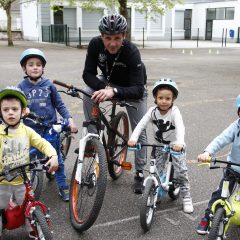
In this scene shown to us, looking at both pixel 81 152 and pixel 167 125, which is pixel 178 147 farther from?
pixel 81 152

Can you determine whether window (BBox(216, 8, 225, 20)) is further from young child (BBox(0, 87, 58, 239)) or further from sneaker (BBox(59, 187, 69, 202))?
young child (BBox(0, 87, 58, 239))

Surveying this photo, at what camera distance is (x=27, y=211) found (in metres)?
3.11

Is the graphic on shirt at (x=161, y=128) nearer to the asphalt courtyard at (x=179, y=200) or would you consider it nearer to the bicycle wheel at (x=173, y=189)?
the bicycle wheel at (x=173, y=189)

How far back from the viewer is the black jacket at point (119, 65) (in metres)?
4.26

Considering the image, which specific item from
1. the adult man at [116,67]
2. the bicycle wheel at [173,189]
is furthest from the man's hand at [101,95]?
the bicycle wheel at [173,189]

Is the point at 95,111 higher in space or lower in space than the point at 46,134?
higher

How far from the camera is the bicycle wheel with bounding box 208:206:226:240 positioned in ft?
10.1

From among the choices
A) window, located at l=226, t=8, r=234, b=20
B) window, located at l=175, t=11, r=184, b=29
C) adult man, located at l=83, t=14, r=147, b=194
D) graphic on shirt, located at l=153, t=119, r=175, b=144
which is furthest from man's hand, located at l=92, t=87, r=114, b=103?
window, located at l=175, t=11, r=184, b=29

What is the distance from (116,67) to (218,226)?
6.77 ft

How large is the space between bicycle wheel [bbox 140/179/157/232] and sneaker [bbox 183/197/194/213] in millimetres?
479

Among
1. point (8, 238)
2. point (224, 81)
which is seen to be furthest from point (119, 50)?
point (224, 81)

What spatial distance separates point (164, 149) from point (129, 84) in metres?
0.98

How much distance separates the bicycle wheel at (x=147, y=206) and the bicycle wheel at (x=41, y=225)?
944 mm

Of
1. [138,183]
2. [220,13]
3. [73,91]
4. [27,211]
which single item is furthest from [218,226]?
[220,13]
